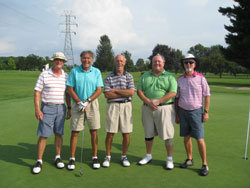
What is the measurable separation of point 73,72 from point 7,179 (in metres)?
1.92

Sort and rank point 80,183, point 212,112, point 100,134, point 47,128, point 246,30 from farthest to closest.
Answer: point 246,30, point 212,112, point 100,134, point 47,128, point 80,183

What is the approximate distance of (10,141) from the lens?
5355 mm

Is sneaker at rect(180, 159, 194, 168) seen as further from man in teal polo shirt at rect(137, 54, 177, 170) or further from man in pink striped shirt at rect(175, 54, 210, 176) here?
man in teal polo shirt at rect(137, 54, 177, 170)

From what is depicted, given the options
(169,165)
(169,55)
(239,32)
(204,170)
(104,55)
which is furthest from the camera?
(104,55)

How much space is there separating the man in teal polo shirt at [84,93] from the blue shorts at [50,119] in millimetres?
228

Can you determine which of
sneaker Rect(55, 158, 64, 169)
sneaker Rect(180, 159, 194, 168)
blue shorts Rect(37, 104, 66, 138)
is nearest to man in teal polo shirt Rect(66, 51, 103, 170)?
sneaker Rect(55, 158, 64, 169)

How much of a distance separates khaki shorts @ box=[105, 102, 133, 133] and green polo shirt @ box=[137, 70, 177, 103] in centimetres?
45

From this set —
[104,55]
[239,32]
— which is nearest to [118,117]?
[239,32]

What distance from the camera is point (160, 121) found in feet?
13.4

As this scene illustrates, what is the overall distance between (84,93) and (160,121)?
4.59 ft

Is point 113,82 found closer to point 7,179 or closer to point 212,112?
point 7,179

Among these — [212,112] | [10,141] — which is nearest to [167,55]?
[212,112]

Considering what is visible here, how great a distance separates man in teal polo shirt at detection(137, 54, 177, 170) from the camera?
3.97 meters

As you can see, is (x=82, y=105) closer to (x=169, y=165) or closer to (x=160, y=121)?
(x=160, y=121)
